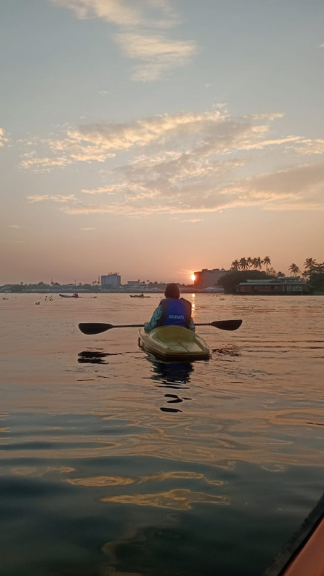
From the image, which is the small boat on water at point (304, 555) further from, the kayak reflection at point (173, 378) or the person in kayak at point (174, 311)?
the person in kayak at point (174, 311)

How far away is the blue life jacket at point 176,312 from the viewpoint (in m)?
13.5

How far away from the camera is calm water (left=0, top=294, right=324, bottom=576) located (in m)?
3.20

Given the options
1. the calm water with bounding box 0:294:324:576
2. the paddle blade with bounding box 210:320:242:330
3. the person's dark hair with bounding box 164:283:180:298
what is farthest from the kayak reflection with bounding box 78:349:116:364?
the paddle blade with bounding box 210:320:242:330

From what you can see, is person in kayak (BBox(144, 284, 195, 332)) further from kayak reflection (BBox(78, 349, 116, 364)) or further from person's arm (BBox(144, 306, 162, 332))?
kayak reflection (BBox(78, 349, 116, 364))

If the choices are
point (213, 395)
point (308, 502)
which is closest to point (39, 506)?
point (308, 502)

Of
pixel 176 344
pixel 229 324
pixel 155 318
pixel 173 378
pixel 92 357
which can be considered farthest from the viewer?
pixel 229 324

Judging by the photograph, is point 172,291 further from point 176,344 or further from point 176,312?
point 176,344

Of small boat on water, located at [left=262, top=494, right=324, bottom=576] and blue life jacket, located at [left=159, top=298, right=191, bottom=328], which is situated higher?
blue life jacket, located at [left=159, top=298, right=191, bottom=328]

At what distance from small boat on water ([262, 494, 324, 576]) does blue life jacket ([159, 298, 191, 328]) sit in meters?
11.0

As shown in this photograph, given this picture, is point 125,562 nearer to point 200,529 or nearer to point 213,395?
point 200,529

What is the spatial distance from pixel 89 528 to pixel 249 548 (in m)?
1.13

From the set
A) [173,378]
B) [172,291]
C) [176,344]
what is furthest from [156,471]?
[172,291]

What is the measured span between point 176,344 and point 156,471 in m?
7.98

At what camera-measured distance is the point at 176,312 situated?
13562mm
